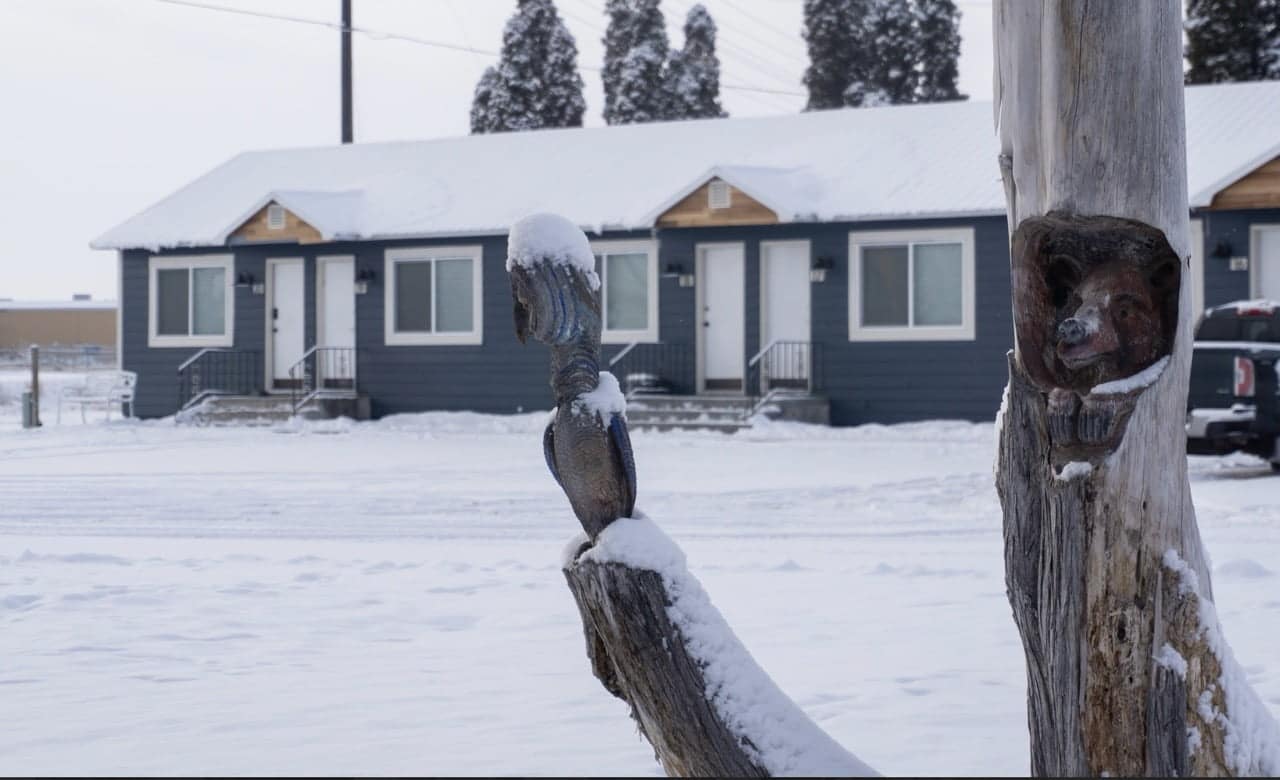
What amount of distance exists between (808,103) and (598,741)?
42.7 meters

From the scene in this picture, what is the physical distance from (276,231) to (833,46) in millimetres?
24272

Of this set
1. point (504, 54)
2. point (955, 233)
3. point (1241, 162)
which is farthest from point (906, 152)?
point (504, 54)

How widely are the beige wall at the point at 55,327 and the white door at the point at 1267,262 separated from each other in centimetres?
5991

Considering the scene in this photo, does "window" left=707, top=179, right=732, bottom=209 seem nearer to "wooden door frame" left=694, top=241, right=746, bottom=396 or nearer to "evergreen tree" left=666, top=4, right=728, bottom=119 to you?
"wooden door frame" left=694, top=241, right=746, bottom=396

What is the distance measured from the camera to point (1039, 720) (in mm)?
3646

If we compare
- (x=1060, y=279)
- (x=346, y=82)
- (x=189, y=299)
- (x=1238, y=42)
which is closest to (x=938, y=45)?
(x=1238, y=42)

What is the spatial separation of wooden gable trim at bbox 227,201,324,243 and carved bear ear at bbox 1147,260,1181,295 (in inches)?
887

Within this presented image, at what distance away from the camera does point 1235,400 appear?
14.1m

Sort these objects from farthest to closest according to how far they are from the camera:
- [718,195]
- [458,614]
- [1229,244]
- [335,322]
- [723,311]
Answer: [335,322] → [723,311] → [718,195] → [1229,244] → [458,614]

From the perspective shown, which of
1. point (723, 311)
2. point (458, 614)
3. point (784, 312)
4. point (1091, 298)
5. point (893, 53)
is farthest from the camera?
point (893, 53)

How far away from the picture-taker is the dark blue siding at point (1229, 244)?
66.2 ft

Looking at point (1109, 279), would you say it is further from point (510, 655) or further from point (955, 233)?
point (955, 233)

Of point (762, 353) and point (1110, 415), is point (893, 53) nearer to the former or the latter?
point (762, 353)

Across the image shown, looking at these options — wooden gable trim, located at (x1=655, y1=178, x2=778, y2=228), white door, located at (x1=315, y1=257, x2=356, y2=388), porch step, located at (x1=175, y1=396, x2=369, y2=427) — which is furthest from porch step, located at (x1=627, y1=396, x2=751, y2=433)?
white door, located at (x1=315, y1=257, x2=356, y2=388)
